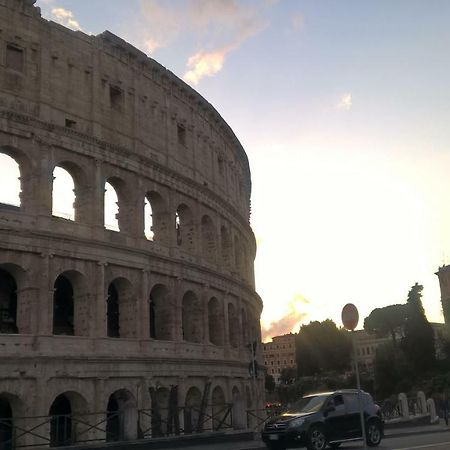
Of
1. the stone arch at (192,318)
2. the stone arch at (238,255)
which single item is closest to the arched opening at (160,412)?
the stone arch at (192,318)

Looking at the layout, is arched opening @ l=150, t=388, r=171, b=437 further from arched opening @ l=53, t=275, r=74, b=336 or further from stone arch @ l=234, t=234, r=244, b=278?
stone arch @ l=234, t=234, r=244, b=278

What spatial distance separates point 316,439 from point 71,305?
14.8 meters

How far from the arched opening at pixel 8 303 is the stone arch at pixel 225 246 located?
14.7 meters

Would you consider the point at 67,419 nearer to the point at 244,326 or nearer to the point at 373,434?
the point at 373,434

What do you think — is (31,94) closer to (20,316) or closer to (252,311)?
(20,316)

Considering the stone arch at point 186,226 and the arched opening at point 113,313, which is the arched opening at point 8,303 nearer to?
the arched opening at point 113,313

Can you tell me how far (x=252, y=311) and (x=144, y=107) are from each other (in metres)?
16.4

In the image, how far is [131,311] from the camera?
2670 centimetres

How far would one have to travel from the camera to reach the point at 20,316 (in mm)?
22641

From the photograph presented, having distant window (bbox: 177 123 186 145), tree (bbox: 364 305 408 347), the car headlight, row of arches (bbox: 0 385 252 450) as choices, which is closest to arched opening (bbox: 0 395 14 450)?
row of arches (bbox: 0 385 252 450)

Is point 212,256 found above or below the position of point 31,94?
below

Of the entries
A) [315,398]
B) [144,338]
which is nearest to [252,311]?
[144,338]

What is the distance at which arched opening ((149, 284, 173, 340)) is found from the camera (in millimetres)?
28531

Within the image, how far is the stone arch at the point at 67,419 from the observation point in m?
23.1
